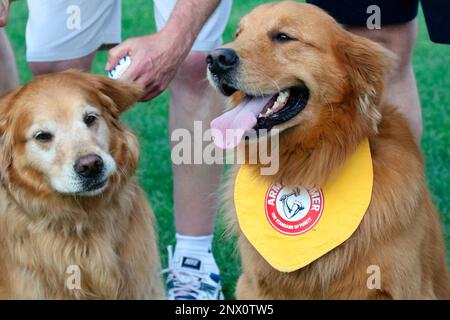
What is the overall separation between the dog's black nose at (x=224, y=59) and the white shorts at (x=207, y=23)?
33.7 inches

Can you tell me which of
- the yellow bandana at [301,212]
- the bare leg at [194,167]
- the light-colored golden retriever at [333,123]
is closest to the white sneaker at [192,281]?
the bare leg at [194,167]

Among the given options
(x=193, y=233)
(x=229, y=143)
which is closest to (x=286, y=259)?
(x=229, y=143)

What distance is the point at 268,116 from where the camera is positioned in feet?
10.7

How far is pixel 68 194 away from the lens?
3545mm

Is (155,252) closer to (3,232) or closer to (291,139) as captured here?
(3,232)

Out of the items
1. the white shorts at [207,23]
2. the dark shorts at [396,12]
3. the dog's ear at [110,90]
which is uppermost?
the dark shorts at [396,12]

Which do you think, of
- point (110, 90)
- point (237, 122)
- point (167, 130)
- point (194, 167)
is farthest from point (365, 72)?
point (167, 130)

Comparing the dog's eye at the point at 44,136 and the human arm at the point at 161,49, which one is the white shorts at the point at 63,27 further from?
the dog's eye at the point at 44,136

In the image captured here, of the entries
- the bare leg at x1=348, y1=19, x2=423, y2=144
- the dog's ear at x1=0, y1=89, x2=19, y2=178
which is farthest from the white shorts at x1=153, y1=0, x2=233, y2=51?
the dog's ear at x1=0, y1=89, x2=19, y2=178

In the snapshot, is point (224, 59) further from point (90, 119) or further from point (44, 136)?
point (44, 136)

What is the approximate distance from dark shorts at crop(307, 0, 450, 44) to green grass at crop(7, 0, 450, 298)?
3.50ft

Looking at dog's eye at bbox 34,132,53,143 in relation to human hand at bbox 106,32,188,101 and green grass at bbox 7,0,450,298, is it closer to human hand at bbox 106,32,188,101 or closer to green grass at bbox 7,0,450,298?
human hand at bbox 106,32,188,101

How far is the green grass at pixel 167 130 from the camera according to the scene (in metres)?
4.93
